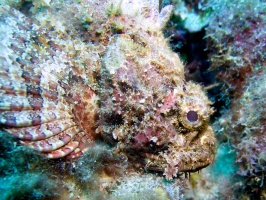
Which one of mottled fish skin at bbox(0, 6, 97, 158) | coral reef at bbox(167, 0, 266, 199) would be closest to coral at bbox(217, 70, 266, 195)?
coral reef at bbox(167, 0, 266, 199)

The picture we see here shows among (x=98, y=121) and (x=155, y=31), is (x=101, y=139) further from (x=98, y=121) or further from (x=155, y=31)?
(x=155, y=31)

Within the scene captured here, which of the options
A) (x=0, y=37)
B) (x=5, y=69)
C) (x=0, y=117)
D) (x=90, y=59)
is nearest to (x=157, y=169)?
(x=90, y=59)

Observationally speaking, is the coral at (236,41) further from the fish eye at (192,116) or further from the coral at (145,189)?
the coral at (145,189)

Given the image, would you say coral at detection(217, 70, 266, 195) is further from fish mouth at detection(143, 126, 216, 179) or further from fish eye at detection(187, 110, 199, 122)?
fish eye at detection(187, 110, 199, 122)

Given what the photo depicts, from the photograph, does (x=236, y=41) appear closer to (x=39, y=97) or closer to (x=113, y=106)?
(x=113, y=106)

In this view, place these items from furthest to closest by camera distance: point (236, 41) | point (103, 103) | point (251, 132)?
point (236, 41) < point (251, 132) < point (103, 103)

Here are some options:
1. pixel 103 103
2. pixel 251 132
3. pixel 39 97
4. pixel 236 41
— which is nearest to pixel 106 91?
pixel 103 103

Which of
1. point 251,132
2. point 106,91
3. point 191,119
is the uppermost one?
point 106,91

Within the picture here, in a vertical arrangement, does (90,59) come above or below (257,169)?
above
